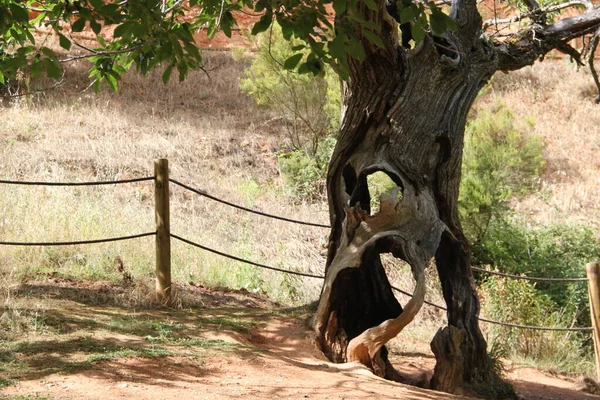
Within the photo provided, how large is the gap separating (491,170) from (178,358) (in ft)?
29.5

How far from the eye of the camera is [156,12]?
4.07 meters

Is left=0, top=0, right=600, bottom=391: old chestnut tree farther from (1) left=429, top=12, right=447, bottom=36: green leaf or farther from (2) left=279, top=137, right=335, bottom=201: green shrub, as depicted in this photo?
(2) left=279, top=137, right=335, bottom=201: green shrub

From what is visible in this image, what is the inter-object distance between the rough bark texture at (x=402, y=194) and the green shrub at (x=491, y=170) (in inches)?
216

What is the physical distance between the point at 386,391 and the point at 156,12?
2876 millimetres

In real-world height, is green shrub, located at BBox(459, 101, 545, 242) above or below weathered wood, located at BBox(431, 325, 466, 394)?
above

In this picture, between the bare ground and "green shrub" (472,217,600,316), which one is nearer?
the bare ground

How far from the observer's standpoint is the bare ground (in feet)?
16.3

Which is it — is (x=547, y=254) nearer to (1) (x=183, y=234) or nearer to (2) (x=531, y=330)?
(2) (x=531, y=330)

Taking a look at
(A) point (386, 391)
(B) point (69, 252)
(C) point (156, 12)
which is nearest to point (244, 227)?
(B) point (69, 252)

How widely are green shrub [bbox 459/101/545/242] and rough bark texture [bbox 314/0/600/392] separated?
5.49 metres

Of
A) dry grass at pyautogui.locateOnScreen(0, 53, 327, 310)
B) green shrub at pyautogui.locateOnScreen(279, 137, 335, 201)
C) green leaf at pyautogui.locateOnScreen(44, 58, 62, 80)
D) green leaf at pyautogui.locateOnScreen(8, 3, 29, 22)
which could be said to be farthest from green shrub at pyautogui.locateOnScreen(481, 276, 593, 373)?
green leaf at pyautogui.locateOnScreen(8, 3, 29, 22)

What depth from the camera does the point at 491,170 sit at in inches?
530

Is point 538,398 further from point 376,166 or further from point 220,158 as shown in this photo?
point 220,158

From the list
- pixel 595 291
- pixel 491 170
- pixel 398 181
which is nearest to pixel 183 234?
Result: pixel 398 181
